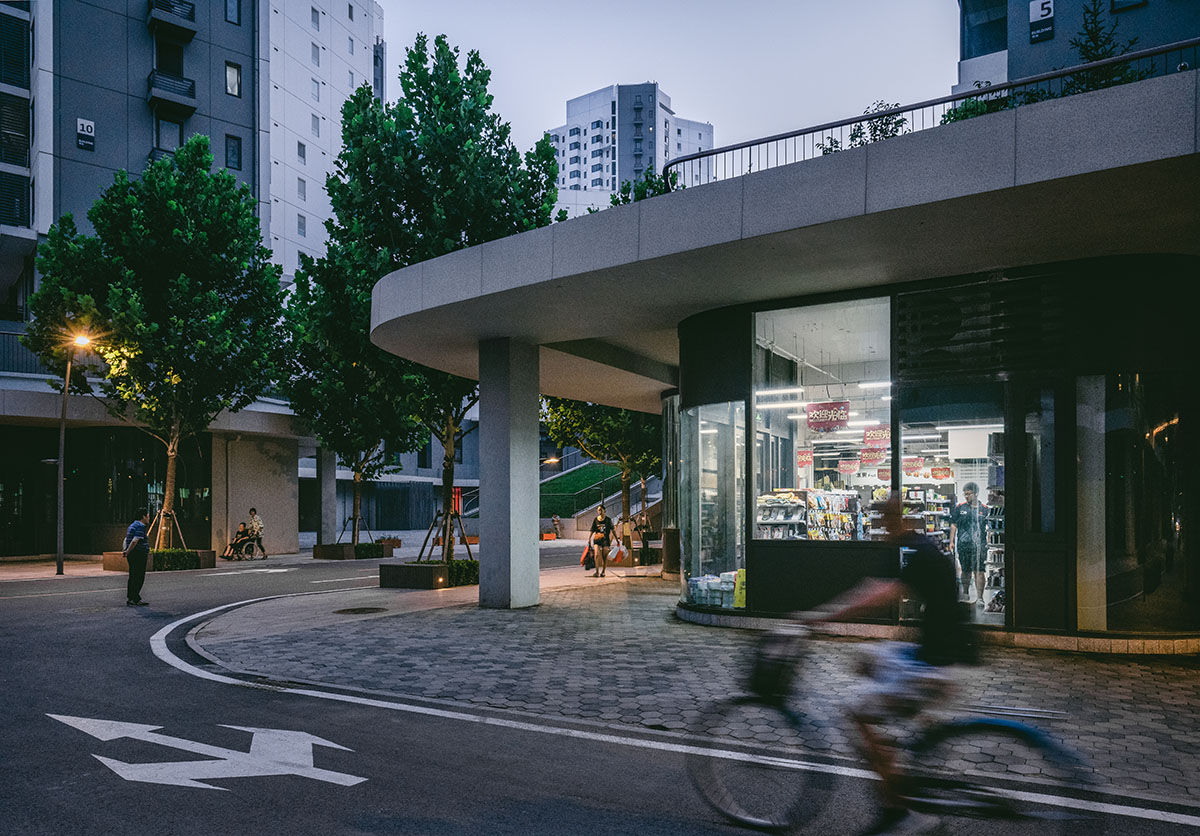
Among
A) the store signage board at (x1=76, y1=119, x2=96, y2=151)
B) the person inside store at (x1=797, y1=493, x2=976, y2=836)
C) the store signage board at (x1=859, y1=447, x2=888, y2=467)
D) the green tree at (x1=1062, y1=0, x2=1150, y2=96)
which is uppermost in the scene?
the store signage board at (x1=76, y1=119, x2=96, y2=151)

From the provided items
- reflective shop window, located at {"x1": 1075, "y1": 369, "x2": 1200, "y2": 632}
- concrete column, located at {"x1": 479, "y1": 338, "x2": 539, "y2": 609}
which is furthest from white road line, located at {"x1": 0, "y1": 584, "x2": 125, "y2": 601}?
reflective shop window, located at {"x1": 1075, "y1": 369, "x2": 1200, "y2": 632}

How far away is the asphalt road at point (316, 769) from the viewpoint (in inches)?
183

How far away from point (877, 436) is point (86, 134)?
111ft

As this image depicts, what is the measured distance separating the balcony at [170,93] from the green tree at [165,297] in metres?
11.9

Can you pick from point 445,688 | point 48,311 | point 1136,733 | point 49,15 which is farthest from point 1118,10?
point 49,15

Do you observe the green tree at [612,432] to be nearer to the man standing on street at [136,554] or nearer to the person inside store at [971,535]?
the man standing on street at [136,554]

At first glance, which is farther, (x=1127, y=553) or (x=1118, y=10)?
(x=1118, y=10)

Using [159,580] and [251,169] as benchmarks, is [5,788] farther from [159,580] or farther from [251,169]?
[251,169]

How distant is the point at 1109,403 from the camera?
996 cm

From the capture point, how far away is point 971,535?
1060 centimetres

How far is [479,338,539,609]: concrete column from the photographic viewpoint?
14.2 m

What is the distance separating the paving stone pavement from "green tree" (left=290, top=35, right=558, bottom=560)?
784cm

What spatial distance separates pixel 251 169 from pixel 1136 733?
4067 centimetres

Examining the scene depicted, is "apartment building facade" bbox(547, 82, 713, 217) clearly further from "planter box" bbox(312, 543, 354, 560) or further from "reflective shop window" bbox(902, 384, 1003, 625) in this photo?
"reflective shop window" bbox(902, 384, 1003, 625)
